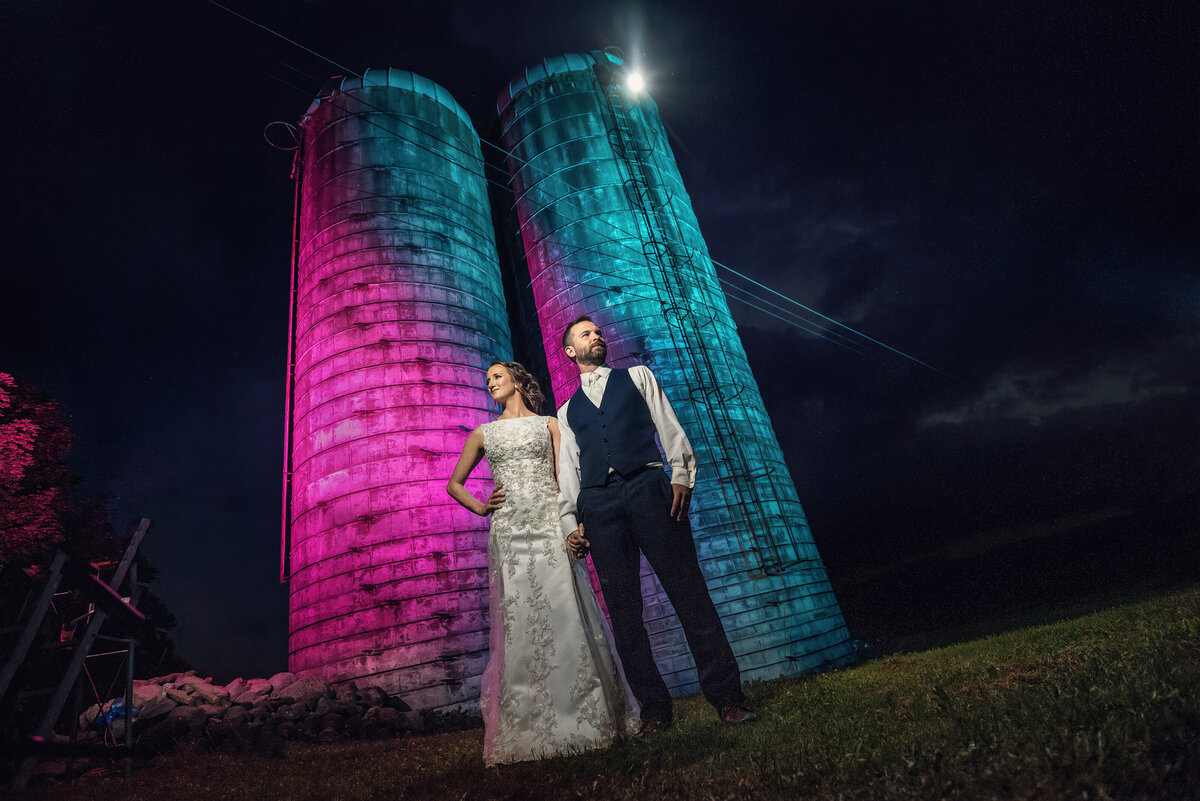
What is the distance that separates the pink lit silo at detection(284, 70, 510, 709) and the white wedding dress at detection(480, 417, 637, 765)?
7.03m

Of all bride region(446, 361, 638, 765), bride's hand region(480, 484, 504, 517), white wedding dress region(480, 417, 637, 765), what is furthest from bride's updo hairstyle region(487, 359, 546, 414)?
bride's hand region(480, 484, 504, 517)

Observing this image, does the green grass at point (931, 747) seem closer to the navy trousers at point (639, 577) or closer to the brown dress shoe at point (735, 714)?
the brown dress shoe at point (735, 714)

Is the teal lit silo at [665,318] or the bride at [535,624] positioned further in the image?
the teal lit silo at [665,318]

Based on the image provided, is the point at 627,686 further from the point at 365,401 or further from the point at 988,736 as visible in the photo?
the point at 365,401

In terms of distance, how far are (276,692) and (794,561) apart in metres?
9.58

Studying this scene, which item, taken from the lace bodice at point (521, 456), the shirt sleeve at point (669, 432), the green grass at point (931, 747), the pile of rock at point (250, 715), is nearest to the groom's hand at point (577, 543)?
the lace bodice at point (521, 456)

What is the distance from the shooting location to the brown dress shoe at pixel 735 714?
3527mm

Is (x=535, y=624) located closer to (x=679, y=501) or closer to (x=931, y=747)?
(x=679, y=501)

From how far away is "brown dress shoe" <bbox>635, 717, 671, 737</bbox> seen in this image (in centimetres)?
364

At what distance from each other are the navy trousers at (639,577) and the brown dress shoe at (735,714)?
35 mm

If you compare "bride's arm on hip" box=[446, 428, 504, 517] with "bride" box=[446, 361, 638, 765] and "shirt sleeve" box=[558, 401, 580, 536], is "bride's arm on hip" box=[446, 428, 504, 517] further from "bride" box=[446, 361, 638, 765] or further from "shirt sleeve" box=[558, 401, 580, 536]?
"shirt sleeve" box=[558, 401, 580, 536]

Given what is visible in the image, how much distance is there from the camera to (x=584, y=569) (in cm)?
437

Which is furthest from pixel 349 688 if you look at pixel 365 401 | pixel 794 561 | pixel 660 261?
pixel 660 261

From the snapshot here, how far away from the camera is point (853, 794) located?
75.3 inches
